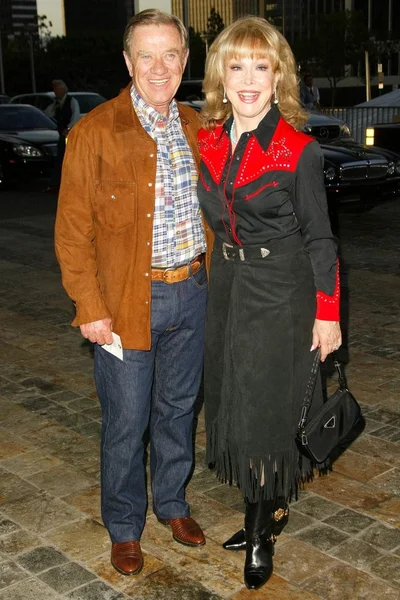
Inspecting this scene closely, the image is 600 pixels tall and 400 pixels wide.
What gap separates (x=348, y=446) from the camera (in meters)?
5.20

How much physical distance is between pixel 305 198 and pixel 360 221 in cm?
967

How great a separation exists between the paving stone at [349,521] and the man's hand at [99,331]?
147 centimetres

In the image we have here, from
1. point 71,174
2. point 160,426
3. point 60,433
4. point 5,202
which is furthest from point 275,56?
point 5,202

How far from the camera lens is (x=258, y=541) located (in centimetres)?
378

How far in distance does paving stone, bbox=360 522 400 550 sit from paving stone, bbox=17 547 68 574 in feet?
4.46

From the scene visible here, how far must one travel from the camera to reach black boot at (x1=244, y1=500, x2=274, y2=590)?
374 centimetres

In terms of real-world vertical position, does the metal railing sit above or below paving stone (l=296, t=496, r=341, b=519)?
above

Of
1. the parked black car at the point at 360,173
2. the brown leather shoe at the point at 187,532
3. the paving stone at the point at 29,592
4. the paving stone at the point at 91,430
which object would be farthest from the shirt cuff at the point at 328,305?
the parked black car at the point at 360,173

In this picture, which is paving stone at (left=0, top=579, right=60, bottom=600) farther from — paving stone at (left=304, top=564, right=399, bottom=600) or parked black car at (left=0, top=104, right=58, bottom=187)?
parked black car at (left=0, top=104, right=58, bottom=187)

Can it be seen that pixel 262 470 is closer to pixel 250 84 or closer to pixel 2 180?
pixel 250 84

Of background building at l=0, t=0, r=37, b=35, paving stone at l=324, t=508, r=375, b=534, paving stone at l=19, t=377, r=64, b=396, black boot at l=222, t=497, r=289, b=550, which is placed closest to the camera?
black boot at l=222, t=497, r=289, b=550

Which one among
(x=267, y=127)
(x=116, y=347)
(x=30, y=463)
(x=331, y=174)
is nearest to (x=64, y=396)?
(x=30, y=463)

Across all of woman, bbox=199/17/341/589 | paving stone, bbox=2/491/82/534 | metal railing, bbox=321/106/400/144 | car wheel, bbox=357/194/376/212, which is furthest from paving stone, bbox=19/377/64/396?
metal railing, bbox=321/106/400/144

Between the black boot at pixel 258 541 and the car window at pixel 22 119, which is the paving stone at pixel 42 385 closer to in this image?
the black boot at pixel 258 541
